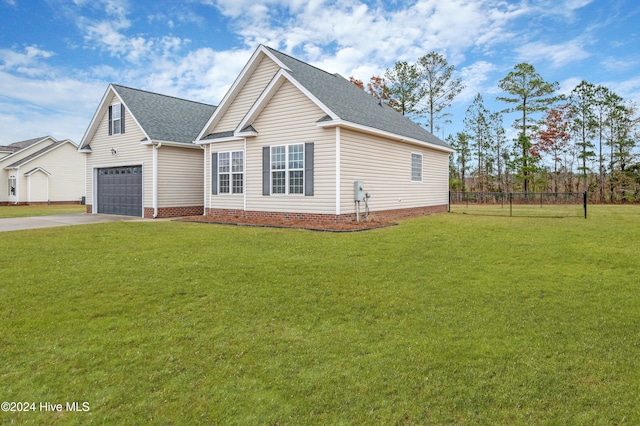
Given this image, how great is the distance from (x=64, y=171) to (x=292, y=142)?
1186 inches

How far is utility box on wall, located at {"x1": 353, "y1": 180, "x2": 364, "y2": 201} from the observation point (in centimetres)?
1295

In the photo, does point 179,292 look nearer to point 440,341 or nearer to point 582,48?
point 440,341

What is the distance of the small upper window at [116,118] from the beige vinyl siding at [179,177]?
3.37 meters

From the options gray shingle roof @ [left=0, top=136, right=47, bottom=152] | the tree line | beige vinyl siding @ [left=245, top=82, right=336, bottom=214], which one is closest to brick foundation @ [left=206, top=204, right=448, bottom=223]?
beige vinyl siding @ [left=245, top=82, right=336, bottom=214]

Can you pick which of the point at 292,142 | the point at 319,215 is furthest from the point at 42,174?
the point at 319,215

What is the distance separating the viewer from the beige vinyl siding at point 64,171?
108 feet

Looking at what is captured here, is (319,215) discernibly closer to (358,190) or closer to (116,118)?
(358,190)

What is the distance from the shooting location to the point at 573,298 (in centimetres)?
492

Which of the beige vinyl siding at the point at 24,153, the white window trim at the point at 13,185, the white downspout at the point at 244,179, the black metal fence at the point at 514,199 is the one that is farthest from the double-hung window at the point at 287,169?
the beige vinyl siding at the point at 24,153

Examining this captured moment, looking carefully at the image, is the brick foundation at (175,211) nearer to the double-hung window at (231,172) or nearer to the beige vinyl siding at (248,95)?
the double-hung window at (231,172)

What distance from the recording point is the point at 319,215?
42.2 feet

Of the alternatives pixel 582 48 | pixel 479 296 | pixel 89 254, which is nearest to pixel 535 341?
pixel 479 296

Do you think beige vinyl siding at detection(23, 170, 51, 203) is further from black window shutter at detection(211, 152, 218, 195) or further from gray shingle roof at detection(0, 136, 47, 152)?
black window shutter at detection(211, 152, 218, 195)

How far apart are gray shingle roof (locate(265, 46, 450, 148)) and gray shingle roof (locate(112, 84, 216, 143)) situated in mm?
6631
